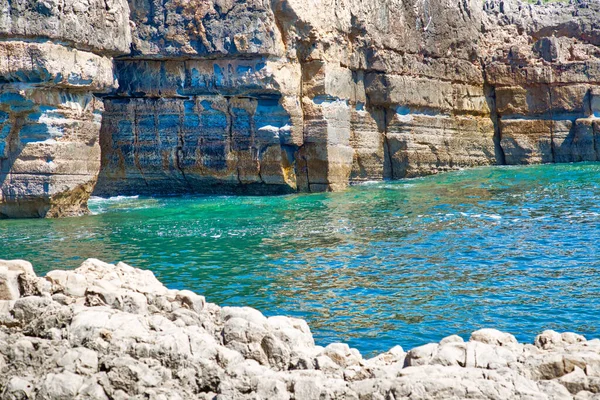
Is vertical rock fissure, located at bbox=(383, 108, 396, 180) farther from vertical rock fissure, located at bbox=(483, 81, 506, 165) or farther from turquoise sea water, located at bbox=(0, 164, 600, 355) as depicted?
vertical rock fissure, located at bbox=(483, 81, 506, 165)

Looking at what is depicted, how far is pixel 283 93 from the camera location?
84.1ft

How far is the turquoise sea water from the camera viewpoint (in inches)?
428

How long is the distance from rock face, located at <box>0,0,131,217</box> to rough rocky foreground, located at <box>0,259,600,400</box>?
13.6m

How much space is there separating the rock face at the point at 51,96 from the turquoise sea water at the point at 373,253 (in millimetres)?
950

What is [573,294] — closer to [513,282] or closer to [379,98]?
[513,282]

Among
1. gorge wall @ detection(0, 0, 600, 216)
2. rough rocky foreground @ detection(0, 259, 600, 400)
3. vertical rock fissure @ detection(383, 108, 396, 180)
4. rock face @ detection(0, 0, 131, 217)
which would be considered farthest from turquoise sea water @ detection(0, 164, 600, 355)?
vertical rock fissure @ detection(383, 108, 396, 180)

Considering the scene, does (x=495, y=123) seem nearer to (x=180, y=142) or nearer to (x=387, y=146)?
(x=387, y=146)

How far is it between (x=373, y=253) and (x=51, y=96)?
10.4 m

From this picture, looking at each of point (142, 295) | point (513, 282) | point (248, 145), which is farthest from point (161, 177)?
point (142, 295)

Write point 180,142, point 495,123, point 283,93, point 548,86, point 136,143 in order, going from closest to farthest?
point 283,93, point 180,142, point 136,143, point 548,86, point 495,123

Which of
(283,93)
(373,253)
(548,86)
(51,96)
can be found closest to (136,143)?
(283,93)

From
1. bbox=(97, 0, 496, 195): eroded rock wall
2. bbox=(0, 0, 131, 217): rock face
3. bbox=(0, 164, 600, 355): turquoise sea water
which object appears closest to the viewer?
bbox=(0, 164, 600, 355): turquoise sea water

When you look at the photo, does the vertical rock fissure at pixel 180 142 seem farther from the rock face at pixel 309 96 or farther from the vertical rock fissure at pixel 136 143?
the vertical rock fissure at pixel 136 143

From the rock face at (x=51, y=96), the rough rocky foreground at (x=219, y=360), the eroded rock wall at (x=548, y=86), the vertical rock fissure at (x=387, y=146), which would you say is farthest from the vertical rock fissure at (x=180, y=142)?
the rough rocky foreground at (x=219, y=360)
